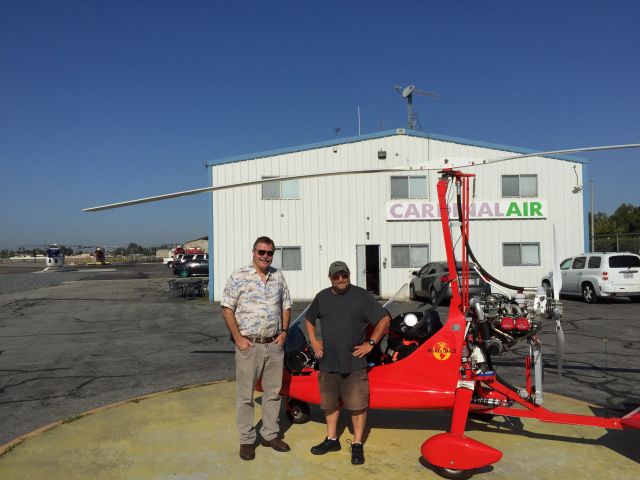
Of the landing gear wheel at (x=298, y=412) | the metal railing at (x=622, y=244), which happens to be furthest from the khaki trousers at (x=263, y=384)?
the metal railing at (x=622, y=244)

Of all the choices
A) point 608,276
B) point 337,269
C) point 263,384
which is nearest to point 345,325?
point 337,269

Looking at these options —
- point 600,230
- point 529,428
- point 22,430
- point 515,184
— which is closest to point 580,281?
point 515,184

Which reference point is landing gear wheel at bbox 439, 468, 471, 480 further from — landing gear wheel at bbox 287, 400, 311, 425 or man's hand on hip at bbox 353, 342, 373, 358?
landing gear wheel at bbox 287, 400, 311, 425

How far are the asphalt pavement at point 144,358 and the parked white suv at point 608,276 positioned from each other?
51 centimetres

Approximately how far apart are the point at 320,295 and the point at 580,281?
13.8m

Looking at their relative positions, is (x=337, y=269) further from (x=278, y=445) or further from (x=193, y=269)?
(x=193, y=269)

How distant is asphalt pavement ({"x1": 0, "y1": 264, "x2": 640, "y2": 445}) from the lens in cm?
581

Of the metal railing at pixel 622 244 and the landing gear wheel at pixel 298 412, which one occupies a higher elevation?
the metal railing at pixel 622 244

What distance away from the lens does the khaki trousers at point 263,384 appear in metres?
4.22

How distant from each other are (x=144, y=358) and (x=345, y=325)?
16.9 ft

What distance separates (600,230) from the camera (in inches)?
2063

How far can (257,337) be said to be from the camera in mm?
4309

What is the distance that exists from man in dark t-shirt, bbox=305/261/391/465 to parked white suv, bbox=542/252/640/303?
12592 millimetres

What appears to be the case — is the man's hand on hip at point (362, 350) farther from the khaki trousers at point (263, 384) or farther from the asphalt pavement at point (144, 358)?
the asphalt pavement at point (144, 358)
